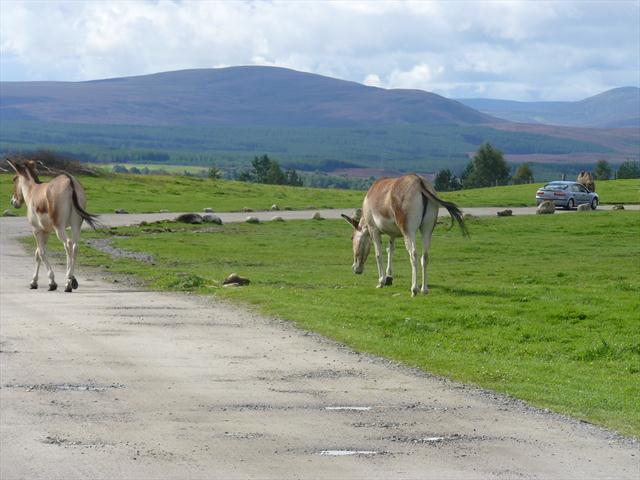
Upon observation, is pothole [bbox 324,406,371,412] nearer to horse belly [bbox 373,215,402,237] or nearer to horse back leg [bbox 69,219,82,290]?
horse belly [bbox 373,215,402,237]

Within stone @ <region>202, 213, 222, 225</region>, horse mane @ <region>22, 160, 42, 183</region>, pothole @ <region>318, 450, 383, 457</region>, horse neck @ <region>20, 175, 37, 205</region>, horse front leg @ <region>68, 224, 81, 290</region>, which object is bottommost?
stone @ <region>202, 213, 222, 225</region>

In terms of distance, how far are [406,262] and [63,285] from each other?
1438cm

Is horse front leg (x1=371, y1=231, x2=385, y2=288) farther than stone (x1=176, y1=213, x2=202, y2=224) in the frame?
No

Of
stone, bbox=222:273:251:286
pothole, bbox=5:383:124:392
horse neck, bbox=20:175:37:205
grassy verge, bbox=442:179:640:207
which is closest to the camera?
pothole, bbox=5:383:124:392

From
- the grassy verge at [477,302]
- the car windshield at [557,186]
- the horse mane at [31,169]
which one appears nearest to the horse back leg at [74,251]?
the grassy verge at [477,302]

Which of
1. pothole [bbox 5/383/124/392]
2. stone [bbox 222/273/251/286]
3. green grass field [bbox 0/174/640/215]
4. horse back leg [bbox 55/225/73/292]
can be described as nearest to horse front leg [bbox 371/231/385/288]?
stone [bbox 222/273/251/286]

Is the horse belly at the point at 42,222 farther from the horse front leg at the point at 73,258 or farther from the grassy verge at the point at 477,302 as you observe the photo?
the grassy verge at the point at 477,302

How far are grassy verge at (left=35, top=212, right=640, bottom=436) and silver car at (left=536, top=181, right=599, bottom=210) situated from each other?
25304 mm

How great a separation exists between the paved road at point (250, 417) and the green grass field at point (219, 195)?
166ft

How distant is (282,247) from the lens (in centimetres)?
4503

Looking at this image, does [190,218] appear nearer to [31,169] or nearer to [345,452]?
[31,169]

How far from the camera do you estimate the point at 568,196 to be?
241ft

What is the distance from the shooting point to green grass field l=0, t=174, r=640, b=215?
7466 centimetres

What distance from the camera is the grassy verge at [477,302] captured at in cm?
1634
